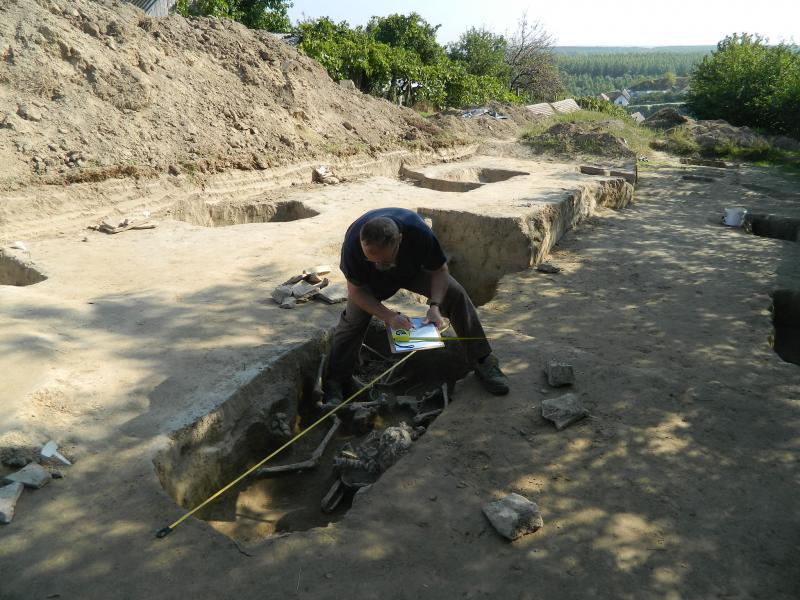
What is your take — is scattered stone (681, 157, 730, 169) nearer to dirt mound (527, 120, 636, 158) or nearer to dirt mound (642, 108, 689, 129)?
dirt mound (527, 120, 636, 158)

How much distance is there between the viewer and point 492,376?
3770mm

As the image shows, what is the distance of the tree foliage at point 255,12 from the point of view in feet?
57.9

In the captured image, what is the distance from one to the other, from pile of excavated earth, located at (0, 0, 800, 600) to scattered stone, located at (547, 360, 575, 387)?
0.42ft

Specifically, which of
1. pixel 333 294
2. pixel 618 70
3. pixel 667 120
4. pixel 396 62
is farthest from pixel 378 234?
pixel 618 70

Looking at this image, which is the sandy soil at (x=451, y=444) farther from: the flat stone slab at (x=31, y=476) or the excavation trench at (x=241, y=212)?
the excavation trench at (x=241, y=212)

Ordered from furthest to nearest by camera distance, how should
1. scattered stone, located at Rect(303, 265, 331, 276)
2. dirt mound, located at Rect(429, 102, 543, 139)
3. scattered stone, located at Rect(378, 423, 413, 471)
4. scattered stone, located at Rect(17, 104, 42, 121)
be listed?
dirt mound, located at Rect(429, 102, 543, 139) < scattered stone, located at Rect(17, 104, 42, 121) < scattered stone, located at Rect(303, 265, 331, 276) < scattered stone, located at Rect(378, 423, 413, 471)

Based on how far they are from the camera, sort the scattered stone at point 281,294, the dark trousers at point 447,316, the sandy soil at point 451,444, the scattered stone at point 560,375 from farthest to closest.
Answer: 1. the scattered stone at point 281,294
2. the dark trousers at point 447,316
3. the scattered stone at point 560,375
4. the sandy soil at point 451,444

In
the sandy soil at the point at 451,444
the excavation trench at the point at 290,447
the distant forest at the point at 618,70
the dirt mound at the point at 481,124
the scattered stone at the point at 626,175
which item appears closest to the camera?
the sandy soil at the point at 451,444

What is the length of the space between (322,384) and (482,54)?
99.7ft

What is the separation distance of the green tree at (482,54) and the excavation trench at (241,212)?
24.4 metres

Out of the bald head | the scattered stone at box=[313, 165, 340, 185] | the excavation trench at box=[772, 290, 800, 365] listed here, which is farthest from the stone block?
the bald head

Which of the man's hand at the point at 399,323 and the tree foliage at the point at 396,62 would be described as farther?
the tree foliage at the point at 396,62

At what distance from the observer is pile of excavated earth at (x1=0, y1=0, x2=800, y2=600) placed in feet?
8.02

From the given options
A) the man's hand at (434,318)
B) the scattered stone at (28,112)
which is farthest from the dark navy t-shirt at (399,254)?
the scattered stone at (28,112)
